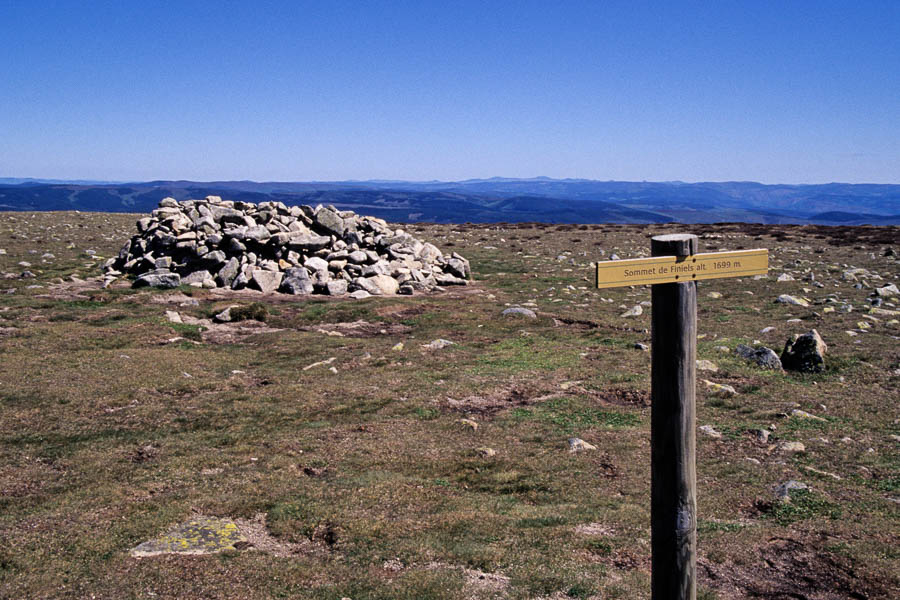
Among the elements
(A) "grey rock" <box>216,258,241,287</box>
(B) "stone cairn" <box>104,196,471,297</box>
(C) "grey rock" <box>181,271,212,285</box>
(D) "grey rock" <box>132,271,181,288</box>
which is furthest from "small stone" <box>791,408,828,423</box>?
(D) "grey rock" <box>132,271,181,288</box>

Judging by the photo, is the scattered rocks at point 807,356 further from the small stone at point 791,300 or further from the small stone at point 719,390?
the small stone at point 791,300

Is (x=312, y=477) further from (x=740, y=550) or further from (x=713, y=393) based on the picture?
(x=713, y=393)

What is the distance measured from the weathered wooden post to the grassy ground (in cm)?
114

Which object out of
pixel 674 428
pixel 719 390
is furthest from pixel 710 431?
pixel 674 428

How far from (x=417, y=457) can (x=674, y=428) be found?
18.4ft

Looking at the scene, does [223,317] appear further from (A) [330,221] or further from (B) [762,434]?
(B) [762,434]

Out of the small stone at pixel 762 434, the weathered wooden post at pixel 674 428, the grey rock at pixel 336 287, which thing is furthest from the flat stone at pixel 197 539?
the grey rock at pixel 336 287

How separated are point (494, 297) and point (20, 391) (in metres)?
17.3

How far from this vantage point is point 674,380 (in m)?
5.04

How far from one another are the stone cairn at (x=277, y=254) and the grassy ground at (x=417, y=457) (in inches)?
190

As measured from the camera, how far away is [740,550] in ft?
23.2

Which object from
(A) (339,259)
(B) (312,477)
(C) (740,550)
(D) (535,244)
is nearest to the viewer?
(C) (740,550)

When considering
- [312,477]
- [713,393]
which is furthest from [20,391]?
[713,393]

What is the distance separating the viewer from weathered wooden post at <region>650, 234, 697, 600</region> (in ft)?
16.4
